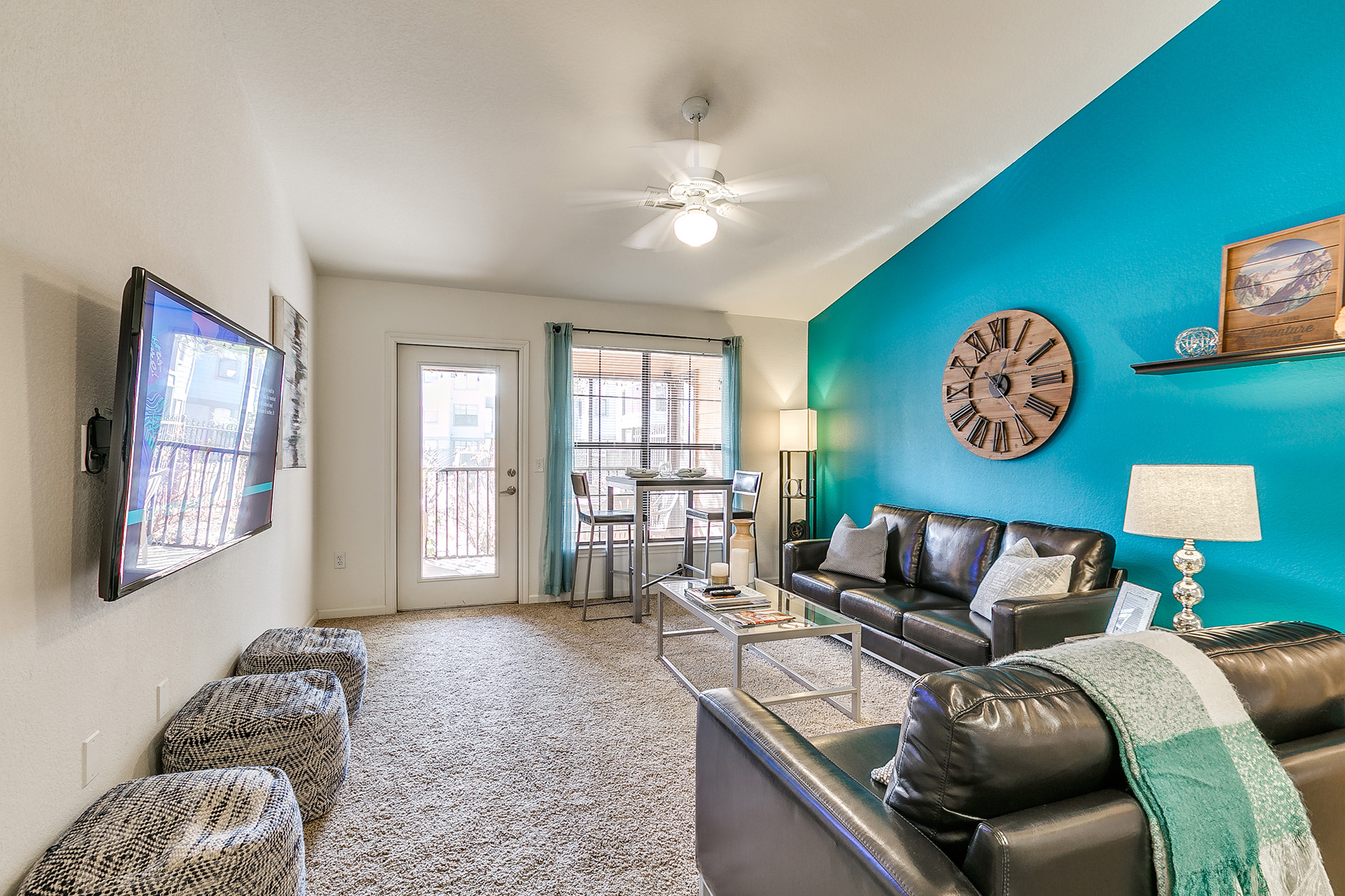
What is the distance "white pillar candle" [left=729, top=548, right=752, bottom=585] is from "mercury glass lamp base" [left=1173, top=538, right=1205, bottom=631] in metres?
1.86

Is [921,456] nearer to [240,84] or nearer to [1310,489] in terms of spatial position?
[1310,489]

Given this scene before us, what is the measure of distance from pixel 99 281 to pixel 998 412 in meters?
4.04

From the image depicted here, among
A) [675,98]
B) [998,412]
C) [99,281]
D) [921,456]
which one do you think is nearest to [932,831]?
[99,281]

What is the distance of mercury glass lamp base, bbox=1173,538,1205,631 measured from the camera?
2.24 m

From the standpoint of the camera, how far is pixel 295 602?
12.7 ft

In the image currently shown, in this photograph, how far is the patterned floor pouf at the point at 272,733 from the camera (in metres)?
1.95

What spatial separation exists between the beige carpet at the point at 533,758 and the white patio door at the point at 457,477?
680mm

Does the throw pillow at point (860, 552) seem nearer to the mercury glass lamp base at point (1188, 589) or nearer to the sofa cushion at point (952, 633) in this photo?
the sofa cushion at point (952, 633)

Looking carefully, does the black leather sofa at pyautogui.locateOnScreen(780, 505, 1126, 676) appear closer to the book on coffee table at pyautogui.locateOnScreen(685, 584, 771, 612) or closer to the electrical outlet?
the book on coffee table at pyautogui.locateOnScreen(685, 584, 771, 612)

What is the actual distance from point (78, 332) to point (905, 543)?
406 centimetres

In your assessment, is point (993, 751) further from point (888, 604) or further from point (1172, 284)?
point (1172, 284)

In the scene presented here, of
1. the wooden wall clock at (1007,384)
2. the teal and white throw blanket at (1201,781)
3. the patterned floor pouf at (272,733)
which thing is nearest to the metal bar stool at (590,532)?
the patterned floor pouf at (272,733)

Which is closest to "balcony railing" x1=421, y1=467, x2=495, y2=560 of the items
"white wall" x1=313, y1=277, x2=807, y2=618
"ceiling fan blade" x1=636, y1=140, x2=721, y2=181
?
"white wall" x1=313, y1=277, x2=807, y2=618

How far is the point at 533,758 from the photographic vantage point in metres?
2.58
